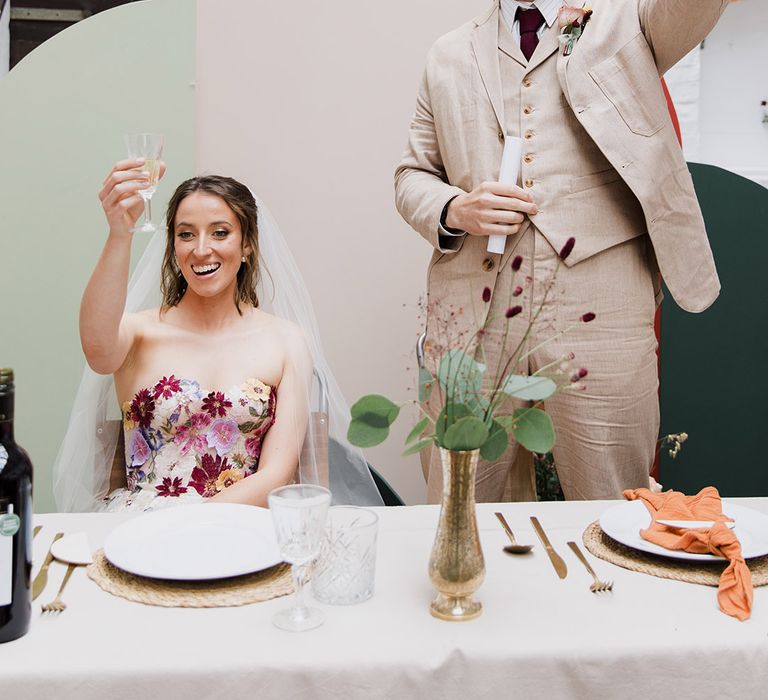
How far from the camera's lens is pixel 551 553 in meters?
1.15

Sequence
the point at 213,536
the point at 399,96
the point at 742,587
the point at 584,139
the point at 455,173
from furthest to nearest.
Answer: the point at 399,96 < the point at 455,173 < the point at 584,139 < the point at 213,536 < the point at 742,587

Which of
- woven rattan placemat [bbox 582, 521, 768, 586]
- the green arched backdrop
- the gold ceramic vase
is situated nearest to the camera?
the gold ceramic vase

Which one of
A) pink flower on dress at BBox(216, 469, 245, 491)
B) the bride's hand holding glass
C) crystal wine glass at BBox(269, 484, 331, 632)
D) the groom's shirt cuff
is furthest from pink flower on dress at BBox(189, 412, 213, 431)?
crystal wine glass at BBox(269, 484, 331, 632)

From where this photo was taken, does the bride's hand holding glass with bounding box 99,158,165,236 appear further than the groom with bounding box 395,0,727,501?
No

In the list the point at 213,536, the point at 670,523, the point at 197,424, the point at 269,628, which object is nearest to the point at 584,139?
the point at 670,523

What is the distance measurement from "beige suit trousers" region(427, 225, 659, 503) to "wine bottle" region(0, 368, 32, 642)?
115 centimetres

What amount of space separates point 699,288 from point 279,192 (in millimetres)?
1522

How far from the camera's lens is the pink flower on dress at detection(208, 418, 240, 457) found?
1843 millimetres

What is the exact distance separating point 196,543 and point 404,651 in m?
0.38

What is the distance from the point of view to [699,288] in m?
1.82

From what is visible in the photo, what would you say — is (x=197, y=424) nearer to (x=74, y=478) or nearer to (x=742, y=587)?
(x=74, y=478)

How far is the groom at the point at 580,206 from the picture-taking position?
5.75 feet

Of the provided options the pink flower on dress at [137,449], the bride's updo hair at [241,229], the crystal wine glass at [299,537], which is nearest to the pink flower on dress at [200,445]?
the pink flower on dress at [137,449]

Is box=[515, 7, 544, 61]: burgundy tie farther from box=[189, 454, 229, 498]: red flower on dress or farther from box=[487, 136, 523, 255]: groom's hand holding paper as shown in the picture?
box=[189, 454, 229, 498]: red flower on dress
